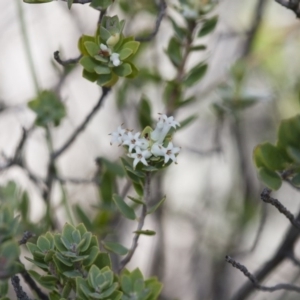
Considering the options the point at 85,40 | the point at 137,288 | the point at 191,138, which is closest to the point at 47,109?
the point at 85,40

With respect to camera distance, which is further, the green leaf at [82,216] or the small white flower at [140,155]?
the green leaf at [82,216]

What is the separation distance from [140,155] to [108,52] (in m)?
0.13

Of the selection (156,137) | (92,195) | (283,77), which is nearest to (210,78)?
(283,77)

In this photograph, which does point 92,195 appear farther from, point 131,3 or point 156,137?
point 156,137

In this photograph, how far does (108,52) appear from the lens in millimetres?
696

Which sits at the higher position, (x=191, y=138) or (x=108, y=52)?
(x=108, y=52)

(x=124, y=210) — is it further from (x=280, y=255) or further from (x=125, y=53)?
(x=280, y=255)

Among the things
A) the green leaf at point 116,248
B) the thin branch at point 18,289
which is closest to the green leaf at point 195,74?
the green leaf at point 116,248

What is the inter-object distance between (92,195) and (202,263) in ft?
→ 1.12

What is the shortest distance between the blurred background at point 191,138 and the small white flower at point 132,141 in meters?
0.53

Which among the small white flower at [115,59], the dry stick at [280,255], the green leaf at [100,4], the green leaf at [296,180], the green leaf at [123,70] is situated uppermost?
the green leaf at [100,4]

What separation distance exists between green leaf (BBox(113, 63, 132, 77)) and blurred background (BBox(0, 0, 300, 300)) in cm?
48

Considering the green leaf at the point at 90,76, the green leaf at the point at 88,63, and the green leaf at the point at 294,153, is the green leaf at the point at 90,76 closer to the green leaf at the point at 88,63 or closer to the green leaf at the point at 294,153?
the green leaf at the point at 88,63

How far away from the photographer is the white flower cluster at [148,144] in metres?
0.66
